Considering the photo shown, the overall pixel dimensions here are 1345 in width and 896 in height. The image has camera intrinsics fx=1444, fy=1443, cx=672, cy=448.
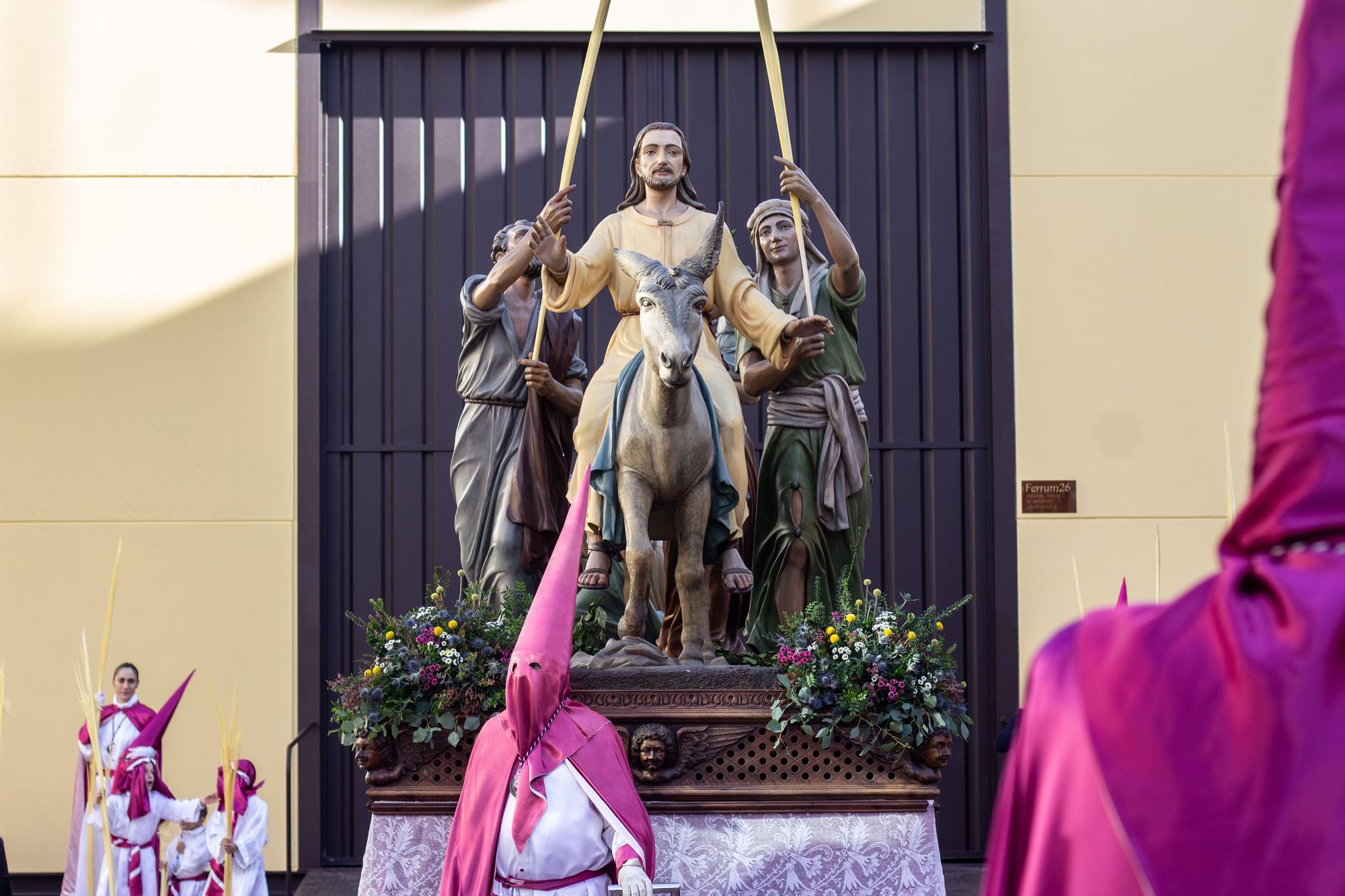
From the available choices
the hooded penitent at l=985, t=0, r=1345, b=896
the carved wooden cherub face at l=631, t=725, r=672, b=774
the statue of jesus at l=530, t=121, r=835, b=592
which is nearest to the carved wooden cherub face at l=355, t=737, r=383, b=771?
the carved wooden cherub face at l=631, t=725, r=672, b=774

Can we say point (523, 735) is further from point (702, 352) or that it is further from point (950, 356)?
point (950, 356)

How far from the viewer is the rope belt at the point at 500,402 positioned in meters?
7.30

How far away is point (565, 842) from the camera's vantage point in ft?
16.0

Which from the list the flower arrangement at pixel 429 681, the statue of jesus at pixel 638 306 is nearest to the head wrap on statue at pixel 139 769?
the flower arrangement at pixel 429 681

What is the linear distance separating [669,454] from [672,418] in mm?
139

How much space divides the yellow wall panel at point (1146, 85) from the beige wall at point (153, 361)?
16.6 feet

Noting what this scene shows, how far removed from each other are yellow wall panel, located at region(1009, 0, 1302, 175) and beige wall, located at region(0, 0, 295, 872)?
5.05 metres

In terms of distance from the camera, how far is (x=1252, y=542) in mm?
1014

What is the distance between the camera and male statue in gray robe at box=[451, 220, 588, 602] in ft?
22.4

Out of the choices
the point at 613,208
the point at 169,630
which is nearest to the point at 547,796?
the point at 169,630

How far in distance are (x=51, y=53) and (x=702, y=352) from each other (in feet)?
20.0

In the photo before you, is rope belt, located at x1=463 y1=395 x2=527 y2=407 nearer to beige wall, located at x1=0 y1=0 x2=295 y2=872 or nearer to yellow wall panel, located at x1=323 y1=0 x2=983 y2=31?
beige wall, located at x1=0 y1=0 x2=295 y2=872

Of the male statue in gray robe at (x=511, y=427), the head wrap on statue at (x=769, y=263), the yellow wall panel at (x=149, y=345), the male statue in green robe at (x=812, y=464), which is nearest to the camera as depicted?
the male statue in green robe at (x=812, y=464)

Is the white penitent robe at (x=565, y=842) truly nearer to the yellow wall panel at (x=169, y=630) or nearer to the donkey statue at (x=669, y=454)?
the donkey statue at (x=669, y=454)
